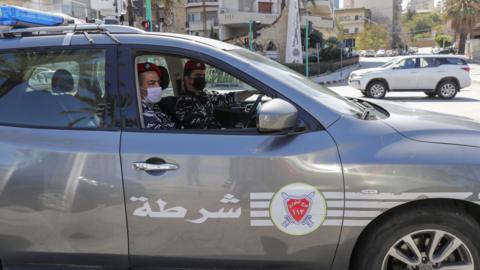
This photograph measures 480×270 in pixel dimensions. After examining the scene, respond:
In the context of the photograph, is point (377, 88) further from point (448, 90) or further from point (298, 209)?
point (298, 209)

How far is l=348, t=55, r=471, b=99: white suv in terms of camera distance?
60.2ft

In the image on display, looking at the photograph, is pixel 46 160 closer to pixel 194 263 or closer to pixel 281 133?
pixel 194 263

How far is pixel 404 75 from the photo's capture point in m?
18.7

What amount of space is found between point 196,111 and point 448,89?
56.5 ft

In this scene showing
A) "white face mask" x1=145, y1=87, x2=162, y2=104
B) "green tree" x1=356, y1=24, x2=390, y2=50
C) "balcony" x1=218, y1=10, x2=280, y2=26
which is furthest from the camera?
"green tree" x1=356, y1=24, x2=390, y2=50

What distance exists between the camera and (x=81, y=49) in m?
2.77

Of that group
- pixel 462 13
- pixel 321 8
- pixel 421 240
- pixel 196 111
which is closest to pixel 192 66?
pixel 196 111

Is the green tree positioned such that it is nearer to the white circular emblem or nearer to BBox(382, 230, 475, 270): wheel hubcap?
BBox(382, 230, 475, 270): wheel hubcap

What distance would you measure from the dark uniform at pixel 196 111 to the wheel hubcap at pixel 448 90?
16.4m

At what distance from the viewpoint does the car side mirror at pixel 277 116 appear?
246cm

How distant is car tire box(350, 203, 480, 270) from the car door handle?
1113mm

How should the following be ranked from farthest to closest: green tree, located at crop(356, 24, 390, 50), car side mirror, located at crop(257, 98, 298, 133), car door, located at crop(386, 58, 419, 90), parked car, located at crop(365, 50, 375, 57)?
green tree, located at crop(356, 24, 390, 50) → parked car, located at crop(365, 50, 375, 57) → car door, located at crop(386, 58, 419, 90) → car side mirror, located at crop(257, 98, 298, 133)

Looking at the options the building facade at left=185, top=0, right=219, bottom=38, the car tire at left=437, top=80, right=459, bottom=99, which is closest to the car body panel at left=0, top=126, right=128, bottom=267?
the car tire at left=437, top=80, right=459, bottom=99

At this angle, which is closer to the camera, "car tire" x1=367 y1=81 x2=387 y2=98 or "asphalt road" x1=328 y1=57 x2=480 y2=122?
"asphalt road" x1=328 y1=57 x2=480 y2=122
